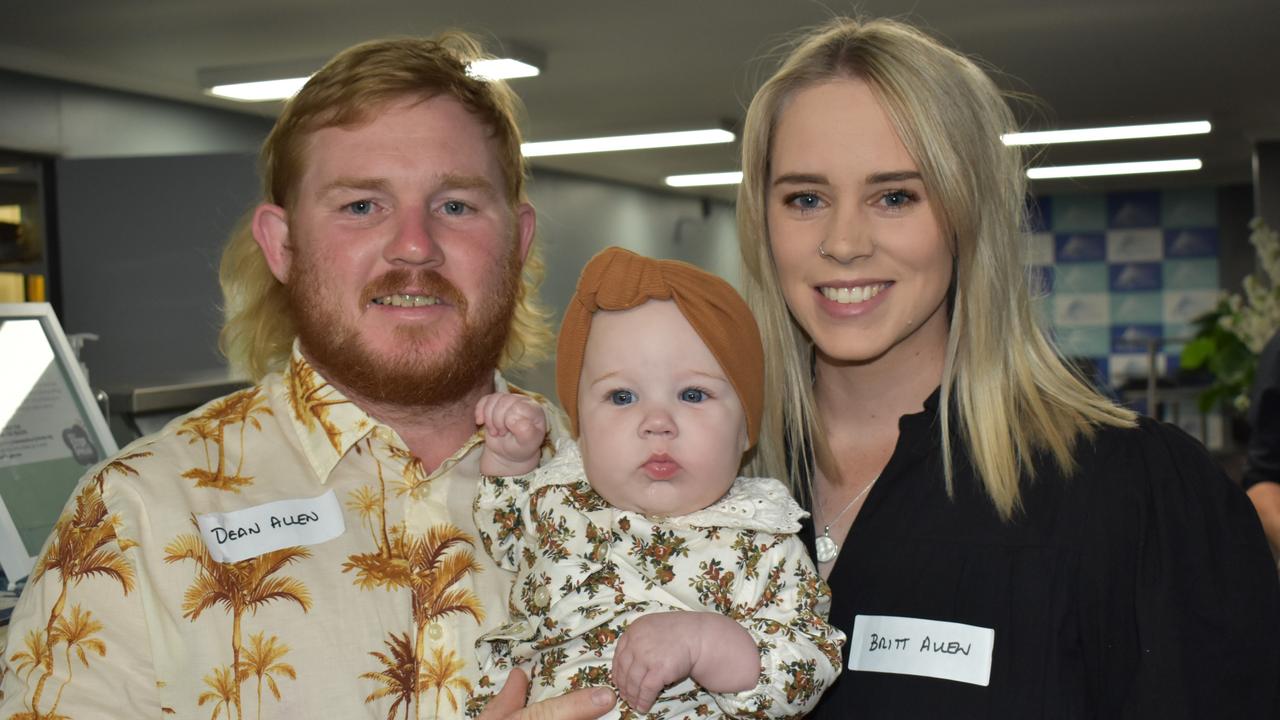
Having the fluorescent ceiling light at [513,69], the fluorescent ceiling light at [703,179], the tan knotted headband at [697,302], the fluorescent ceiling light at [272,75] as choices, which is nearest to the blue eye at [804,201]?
the tan knotted headband at [697,302]

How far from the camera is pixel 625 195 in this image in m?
14.5

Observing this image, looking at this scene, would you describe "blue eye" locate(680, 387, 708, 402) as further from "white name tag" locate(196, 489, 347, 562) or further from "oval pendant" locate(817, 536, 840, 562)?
"white name tag" locate(196, 489, 347, 562)

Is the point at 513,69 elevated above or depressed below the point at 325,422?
above

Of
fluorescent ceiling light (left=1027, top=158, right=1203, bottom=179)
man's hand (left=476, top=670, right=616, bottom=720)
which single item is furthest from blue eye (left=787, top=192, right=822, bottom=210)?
fluorescent ceiling light (left=1027, top=158, right=1203, bottom=179)

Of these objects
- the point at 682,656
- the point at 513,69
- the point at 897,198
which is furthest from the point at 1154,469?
the point at 513,69

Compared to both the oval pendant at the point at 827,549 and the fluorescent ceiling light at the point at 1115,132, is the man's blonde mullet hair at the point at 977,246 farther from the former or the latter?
the fluorescent ceiling light at the point at 1115,132

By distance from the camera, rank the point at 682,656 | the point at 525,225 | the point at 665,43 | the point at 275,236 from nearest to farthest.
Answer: the point at 682,656, the point at 275,236, the point at 525,225, the point at 665,43

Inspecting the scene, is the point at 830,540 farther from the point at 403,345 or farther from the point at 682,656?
the point at 403,345

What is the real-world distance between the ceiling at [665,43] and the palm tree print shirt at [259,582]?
318cm

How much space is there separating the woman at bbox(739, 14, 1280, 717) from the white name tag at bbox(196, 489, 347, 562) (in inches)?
32.6

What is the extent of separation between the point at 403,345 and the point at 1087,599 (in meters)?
1.17

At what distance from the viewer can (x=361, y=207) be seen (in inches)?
77.9

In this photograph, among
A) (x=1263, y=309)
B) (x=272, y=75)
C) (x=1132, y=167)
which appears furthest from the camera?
(x=1132, y=167)

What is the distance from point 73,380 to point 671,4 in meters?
4.23
